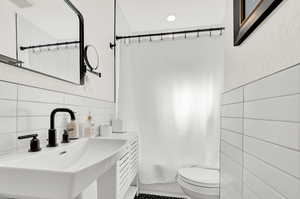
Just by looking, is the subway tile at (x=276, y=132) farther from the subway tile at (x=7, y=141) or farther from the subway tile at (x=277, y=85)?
the subway tile at (x=7, y=141)

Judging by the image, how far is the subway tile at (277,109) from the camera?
1.45 feet

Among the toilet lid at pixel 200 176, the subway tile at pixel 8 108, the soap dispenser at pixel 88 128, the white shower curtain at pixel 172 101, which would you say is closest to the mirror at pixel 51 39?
the subway tile at pixel 8 108

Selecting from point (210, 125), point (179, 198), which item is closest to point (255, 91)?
point (210, 125)

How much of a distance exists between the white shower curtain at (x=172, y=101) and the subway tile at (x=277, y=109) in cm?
101

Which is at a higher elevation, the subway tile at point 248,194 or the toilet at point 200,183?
the subway tile at point 248,194

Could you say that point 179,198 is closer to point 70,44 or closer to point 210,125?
point 210,125

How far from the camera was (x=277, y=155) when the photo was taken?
516 mm

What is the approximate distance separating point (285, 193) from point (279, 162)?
9cm

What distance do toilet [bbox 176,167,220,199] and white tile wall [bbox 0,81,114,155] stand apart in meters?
1.09

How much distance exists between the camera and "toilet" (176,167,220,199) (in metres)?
1.28

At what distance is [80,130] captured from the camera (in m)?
1.06

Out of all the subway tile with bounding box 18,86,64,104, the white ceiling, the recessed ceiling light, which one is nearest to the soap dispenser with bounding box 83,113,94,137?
the subway tile with bounding box 18,86,64,104

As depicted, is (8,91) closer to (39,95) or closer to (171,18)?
(39,95)

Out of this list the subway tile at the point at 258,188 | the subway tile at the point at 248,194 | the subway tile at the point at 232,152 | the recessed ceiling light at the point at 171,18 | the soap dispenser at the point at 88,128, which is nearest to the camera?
the subway tile at the point at 258,188
